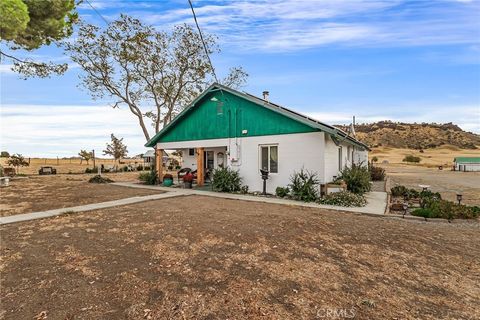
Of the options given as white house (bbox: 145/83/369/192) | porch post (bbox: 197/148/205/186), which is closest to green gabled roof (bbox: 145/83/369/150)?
white house (bbox: 145/83/369/192)

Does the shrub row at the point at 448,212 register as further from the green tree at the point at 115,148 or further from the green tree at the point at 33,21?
the green tree at the point at 115,148

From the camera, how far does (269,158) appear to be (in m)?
13.7

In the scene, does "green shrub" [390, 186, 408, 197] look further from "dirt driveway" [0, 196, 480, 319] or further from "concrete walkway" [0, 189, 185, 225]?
"concrete walkway" [0, 189, 185, 225]

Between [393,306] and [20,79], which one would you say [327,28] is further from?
[20,79]

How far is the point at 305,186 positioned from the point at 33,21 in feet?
A: 38.5

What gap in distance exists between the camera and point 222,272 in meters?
4.31

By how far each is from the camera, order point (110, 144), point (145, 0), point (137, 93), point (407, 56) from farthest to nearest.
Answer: point (110, 144) < point (137, 93) < point (407, 56) < point (145, 0)

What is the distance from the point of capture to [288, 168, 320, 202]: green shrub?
462 inches

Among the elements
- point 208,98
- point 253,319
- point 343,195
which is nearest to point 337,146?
point 343,195

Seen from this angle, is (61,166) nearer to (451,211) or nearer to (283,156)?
(283,156)

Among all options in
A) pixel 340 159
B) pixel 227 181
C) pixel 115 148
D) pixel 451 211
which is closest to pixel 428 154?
pixel 340 159

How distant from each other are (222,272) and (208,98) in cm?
1307

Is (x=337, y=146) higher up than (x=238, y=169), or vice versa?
(x=337, y=146)

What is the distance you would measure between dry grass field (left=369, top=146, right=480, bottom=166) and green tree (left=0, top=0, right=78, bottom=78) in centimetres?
5666
